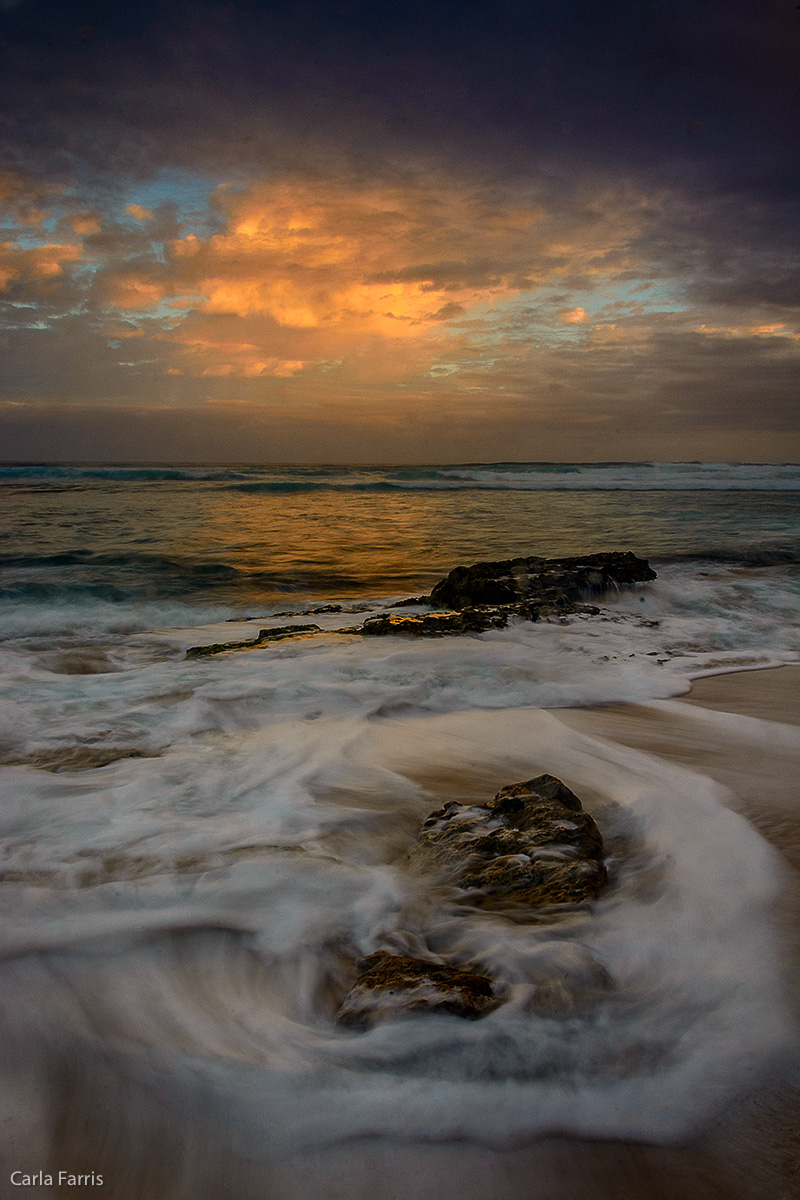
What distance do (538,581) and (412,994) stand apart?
6.06 m

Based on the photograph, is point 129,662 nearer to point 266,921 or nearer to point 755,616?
point 266,921

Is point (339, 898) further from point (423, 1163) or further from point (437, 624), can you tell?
point (437, 624)

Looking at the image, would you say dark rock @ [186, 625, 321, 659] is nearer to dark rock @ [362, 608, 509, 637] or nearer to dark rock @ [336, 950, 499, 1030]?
dark rock @ [362, 608, 509, 637]

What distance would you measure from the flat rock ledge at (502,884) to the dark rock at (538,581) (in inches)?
168

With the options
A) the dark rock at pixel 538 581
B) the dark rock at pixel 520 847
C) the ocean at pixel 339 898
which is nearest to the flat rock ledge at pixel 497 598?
the dark rock at pixel 538 581

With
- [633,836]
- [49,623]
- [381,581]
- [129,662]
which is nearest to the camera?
[633,836]

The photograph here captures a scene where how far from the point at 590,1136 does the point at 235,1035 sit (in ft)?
3.14

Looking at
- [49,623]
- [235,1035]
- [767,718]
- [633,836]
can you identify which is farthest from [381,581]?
[235,1035]

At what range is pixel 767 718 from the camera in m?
4.23

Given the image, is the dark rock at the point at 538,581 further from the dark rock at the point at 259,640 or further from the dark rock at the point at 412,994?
the dark rock at the point at 412,994

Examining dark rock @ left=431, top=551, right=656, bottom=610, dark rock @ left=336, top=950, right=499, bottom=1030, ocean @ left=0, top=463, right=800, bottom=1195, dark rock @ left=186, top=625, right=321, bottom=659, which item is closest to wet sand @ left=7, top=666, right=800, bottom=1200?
ocean @ left=0, top=463, right=800, bottom=1195

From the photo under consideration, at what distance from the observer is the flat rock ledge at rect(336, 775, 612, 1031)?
1769mm

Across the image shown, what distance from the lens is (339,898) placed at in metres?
2.31

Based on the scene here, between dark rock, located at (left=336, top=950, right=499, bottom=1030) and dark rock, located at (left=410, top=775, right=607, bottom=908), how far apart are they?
428 millimetres
